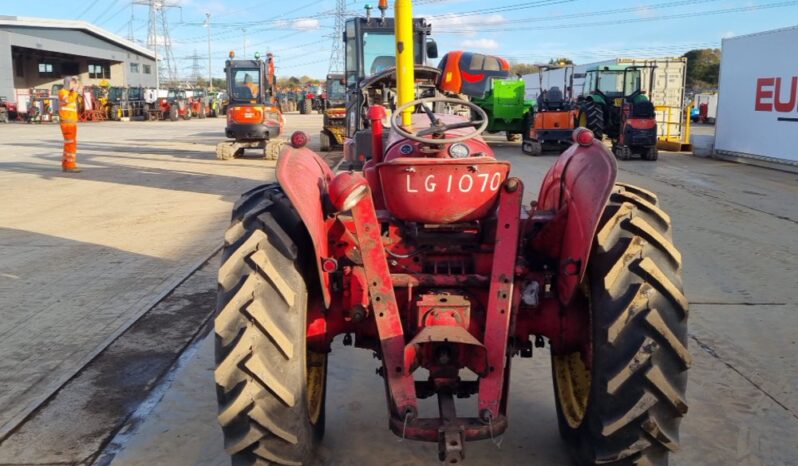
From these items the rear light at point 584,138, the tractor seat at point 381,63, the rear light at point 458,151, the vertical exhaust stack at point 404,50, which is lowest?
the rear light at point 458,151

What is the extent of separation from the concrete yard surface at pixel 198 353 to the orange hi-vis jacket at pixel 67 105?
5.21m

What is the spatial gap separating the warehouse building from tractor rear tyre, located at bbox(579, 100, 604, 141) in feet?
115

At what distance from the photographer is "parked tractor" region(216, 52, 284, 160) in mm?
18219

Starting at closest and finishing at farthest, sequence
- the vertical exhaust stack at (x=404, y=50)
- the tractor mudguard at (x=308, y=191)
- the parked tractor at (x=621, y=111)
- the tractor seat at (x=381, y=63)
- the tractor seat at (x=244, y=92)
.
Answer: the tractor mudguard at (x=308, y=191)
the vertical exhaust stack at (x=404, y=50)
the tractor seat at (x=381, y=63)
the parked tractor at (x=621, y=111)
the tractor seat at (x=244, y=92)

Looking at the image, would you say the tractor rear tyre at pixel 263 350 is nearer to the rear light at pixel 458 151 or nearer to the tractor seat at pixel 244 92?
the rear light at pixel 458 151

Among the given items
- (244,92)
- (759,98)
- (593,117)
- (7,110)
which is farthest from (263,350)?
(7,110)

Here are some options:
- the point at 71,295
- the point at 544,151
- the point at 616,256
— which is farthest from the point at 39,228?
the point at 544,151

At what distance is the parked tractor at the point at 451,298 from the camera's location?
293 cm

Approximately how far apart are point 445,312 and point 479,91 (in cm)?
213

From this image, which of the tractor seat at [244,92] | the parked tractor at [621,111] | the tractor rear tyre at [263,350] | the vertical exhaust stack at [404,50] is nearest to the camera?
the tractor rear tyre at [263,350]

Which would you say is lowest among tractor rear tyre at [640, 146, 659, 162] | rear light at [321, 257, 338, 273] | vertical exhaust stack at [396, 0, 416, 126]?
tractor rear tyre at [640, 146, 659, 162]

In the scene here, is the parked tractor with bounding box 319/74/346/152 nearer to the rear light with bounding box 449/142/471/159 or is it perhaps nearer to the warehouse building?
the rear light with bounding box 449/142/471/159

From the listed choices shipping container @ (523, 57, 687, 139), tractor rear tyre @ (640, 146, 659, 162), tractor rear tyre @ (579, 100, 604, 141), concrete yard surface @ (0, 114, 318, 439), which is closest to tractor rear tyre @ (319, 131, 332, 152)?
concrete yard surface @ (0, 114, 318, 439)

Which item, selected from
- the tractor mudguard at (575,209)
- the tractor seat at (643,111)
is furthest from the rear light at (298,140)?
the tractor seat at (643,111)
